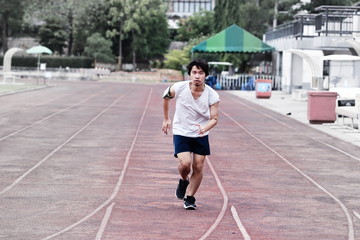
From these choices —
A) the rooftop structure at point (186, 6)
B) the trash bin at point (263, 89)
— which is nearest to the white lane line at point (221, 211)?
the trash bin at point (263, 89)

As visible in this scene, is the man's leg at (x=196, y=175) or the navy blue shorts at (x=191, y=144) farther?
the man's leg at (x=196, y=175)

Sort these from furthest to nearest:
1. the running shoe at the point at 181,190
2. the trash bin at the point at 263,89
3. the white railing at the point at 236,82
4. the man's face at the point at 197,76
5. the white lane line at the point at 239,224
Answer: the white railing at the point at 236,82, the trash bin at the point at 263,89, the running shoe at the point at 181,190, the man's face at the point at 197,76, the white lane line at the point at 239,224

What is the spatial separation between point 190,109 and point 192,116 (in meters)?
0.10

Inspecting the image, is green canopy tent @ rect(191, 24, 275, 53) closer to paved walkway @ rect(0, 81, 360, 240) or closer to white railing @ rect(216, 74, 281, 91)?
white railing @ rect(216, 74, 281, 91)

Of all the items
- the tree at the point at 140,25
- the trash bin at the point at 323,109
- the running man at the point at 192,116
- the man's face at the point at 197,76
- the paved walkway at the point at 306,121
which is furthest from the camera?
the tree at the point at 140,25

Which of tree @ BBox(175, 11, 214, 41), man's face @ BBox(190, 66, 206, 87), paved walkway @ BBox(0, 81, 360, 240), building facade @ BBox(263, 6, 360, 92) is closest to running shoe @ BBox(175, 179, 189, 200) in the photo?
paved walkway @ BBox(0, 81, 360, 240)

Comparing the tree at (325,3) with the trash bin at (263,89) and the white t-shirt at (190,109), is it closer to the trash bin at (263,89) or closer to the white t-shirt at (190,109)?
the trash bin at (263,89)

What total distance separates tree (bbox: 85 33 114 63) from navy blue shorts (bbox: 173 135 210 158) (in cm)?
8038

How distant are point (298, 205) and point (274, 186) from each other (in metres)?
1.77

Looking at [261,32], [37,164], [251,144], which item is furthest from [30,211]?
[261,32]

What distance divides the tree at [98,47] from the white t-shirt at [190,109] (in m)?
80.4

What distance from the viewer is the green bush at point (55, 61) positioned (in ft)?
290

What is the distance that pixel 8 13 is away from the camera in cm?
9600

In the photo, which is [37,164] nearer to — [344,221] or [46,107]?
[344,221]
